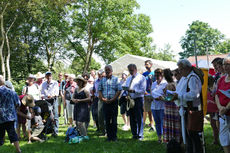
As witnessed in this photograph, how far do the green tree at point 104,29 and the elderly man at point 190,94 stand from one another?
25.4m

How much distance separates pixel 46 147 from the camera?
6.35 metres

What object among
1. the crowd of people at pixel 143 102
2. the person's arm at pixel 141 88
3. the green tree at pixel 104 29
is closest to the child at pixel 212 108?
the crowd of people at pixel 143 102

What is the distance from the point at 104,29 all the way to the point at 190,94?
86.2 feet

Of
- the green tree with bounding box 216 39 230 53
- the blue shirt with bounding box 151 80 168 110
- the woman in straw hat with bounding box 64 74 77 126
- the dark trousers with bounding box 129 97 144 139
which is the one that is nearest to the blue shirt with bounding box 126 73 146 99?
the dark trousers with bounding box 129 97 144 139

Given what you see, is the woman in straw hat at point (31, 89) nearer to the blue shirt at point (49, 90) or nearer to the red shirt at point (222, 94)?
the blue shirt at point (49, 90)

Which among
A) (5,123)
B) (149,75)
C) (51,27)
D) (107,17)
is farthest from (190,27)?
(5,123)

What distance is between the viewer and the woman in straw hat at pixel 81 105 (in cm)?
672

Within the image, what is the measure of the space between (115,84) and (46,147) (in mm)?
2460

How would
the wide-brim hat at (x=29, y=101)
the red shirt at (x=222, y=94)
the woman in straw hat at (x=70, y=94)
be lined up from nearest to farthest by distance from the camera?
the red shirt at (x=222, y=94)
the wide-brim hat at (x=29, y=101)
the woman in straw hat at (x=70, y=94)

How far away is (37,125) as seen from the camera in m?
6.91

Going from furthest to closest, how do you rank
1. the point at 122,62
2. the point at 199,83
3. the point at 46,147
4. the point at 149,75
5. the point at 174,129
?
the point at 122,62 < the point at 149,75 < the point at 46,147 < the point at 174,129 < the point at 199,83

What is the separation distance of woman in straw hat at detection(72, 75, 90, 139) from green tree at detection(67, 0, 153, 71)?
22890 millimetres

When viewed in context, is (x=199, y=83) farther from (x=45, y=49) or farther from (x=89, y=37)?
(x=45, y=49)

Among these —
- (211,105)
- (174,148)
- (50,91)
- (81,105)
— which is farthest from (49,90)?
(211,105)
